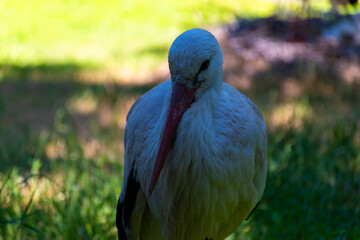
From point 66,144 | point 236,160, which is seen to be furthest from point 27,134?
point 236,160

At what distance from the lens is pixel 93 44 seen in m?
7.50

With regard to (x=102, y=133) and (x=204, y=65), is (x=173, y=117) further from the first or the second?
(x=102, y=133)

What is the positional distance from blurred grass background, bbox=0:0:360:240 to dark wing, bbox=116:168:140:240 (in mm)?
393

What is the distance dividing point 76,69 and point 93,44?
149 cm

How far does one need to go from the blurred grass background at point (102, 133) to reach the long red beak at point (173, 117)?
1.03m

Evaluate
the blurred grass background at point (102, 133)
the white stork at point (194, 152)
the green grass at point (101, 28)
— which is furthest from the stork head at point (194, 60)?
the green grass at point (101, 28)

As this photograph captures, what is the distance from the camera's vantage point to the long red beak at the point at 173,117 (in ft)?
5.43

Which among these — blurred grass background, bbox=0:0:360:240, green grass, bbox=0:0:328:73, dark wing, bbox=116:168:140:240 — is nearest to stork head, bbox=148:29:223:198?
dark wing, bbox=116:168:140:240

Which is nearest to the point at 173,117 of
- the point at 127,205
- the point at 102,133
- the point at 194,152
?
the point at 194,152

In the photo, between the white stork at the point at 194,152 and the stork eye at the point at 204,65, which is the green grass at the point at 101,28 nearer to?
the white stork at the point at 194,152

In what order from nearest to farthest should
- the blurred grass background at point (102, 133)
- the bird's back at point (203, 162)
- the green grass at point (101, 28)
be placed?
the bird's back at point (203, 162)
the blurred grass background at point (102, 133)
the green grass at point (101, 28)

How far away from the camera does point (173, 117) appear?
167 centimetres

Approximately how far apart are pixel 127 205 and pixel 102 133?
86.5 inches

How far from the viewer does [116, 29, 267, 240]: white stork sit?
166 centimetres
